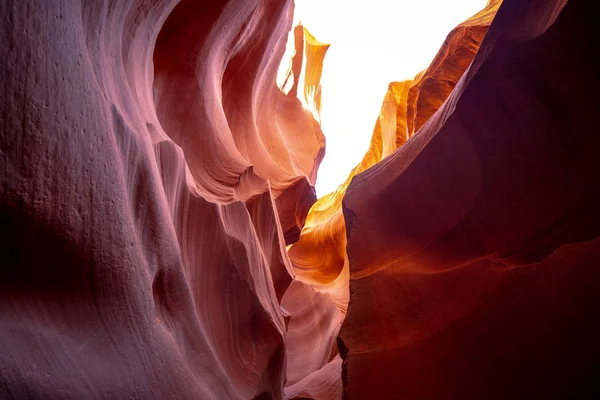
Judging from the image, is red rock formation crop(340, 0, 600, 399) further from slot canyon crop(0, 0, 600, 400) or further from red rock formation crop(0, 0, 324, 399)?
red rock formation crop(0, 0, 324, 399)

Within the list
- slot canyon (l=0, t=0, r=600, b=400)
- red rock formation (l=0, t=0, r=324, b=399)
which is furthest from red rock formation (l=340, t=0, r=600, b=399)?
red rock formation (l=0, t=0, r=324, b=399)

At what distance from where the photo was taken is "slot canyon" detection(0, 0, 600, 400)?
1.24 metres

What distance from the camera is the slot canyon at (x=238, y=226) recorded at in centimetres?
124

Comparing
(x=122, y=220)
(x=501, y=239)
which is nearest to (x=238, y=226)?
(x=122, y=220)

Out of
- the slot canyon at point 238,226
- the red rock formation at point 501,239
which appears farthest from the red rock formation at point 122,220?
Result: the red rock formation at point 501,239

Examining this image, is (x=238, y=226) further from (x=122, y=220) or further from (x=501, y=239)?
(x=501, y=239)

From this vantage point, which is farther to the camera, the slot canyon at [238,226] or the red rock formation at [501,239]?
the red rock formation at [501,239]

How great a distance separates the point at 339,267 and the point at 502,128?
549 centimetres

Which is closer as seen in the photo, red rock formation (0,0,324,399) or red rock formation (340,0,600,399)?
red rock formation (0,0,324,399)

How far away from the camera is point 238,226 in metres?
2.90

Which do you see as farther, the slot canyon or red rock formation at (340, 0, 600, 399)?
red rock formation at (340, 0, 600, 399)

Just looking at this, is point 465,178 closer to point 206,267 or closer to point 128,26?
point 206,267

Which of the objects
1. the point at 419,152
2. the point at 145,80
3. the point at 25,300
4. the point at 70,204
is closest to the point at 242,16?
the point at 145,80

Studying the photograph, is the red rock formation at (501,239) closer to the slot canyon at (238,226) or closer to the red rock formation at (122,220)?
the slot canyon at (238,226)
